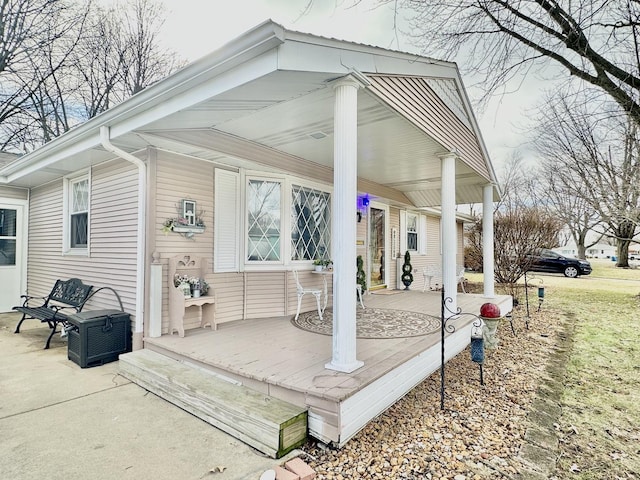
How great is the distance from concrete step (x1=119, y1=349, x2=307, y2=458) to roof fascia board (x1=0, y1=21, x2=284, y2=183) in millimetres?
2467

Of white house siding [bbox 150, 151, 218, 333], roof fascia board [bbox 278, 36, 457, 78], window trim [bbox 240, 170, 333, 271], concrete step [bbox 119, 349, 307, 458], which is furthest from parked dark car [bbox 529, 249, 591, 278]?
concrete step [bbox 119, 349, 307, 458]

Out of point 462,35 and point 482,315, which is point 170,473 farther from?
point 462,35

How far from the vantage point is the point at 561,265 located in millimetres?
16297

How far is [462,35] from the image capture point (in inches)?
181

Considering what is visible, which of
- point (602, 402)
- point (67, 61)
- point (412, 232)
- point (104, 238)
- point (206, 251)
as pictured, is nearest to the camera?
point (602, 402)

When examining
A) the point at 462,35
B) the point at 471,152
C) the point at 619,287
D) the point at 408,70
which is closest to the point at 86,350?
the point at 408,70

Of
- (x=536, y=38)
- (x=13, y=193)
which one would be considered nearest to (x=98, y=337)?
(x=13, y=193)

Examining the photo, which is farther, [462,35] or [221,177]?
[221,177]

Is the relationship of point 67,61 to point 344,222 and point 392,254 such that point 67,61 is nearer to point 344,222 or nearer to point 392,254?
point 392,254

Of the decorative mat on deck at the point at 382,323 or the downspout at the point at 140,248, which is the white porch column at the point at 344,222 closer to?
the decorative mat on deck at the point at 382,323

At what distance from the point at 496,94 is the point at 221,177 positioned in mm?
3966

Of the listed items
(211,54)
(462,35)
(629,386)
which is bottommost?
(629,386)

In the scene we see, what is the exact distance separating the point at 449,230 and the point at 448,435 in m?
2.99

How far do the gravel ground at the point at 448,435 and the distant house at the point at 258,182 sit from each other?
0.50 feet
